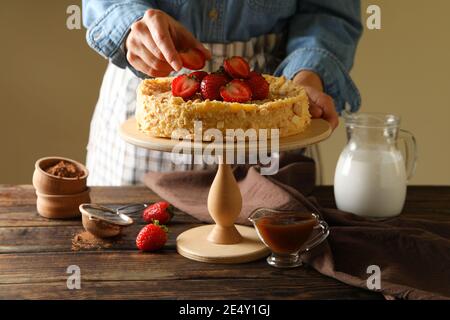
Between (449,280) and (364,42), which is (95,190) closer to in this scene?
(449,280)

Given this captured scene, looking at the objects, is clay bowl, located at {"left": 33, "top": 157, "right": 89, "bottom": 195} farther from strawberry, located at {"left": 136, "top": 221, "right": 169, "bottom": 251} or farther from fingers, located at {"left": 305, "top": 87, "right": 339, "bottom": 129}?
fingers, located at {"left": 305, "top": 87, "right": 339, "bottom": 129}

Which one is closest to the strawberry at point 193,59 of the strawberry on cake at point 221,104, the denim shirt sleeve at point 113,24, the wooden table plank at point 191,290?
the strawberry on cake at point 221,104

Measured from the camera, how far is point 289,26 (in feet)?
6.79

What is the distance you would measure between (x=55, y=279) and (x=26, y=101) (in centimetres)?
178

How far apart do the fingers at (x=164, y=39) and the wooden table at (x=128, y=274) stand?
1.19 ft

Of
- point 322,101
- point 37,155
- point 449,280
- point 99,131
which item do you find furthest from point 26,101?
point 449,280

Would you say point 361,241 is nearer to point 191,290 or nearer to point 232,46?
point 191,290

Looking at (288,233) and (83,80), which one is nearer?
(288,233)

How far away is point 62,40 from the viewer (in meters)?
2.85

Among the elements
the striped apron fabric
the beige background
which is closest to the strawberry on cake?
the striped apron fabric

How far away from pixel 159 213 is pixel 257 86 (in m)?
0.36

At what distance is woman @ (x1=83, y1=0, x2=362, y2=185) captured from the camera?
175 cm

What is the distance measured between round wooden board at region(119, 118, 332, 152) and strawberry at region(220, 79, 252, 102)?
11cm

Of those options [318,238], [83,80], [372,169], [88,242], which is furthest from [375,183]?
[83,80]
